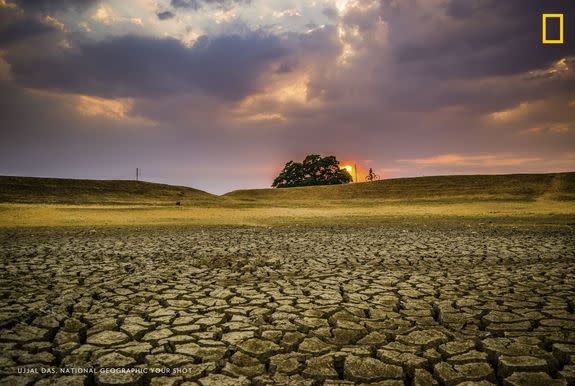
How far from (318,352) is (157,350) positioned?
1.34 meters

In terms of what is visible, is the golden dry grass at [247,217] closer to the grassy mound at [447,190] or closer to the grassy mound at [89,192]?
the grassy mound at [89,192]

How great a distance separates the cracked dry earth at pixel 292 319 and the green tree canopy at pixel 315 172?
62.6 m

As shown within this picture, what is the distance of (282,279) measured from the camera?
17.7 ft

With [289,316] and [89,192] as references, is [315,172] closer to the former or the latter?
[89,192]

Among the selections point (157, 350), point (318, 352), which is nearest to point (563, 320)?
point (318, 352)

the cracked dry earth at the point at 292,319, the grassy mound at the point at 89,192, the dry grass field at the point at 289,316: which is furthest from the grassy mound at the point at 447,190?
the cracked dry earth at the point at 292,319

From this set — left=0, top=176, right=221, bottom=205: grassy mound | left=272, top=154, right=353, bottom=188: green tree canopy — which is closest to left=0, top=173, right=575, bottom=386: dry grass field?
left=0, top=176, right=221, bottom=205: grassy mound

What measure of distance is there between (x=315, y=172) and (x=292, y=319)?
67.0 m

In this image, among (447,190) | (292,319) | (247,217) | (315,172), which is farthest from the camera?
(315,172)

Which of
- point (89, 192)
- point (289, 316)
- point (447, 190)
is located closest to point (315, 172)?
point (447, 190)

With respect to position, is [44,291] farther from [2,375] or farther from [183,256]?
[183,256]

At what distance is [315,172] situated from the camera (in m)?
70.2

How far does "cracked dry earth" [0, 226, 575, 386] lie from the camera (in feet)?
Answer: 8.48

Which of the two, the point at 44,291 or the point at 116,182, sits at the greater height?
the point at 116,182
